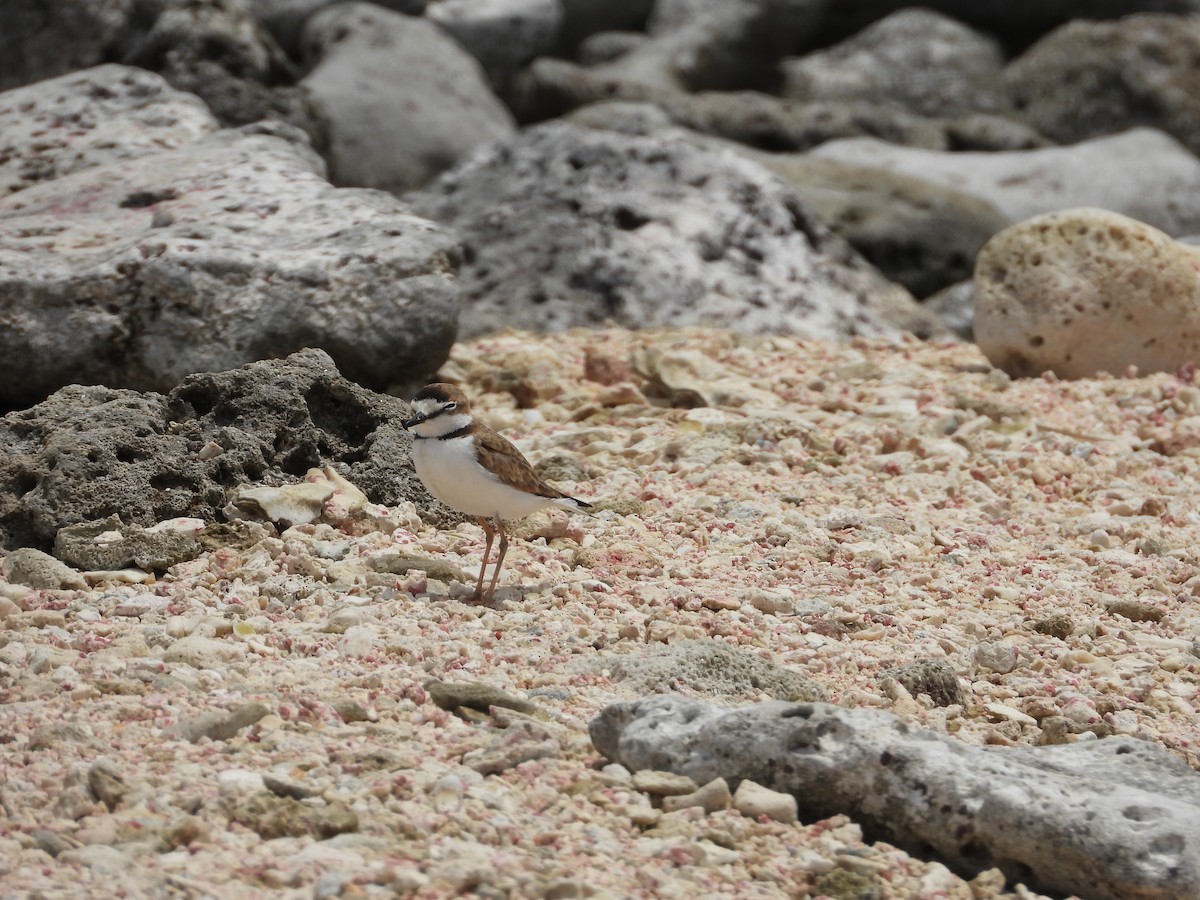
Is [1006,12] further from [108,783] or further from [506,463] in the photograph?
[108,783]

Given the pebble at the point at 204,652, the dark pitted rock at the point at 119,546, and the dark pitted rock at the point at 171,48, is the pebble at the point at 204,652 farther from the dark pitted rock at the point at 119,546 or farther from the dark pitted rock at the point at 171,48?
the dark pitted rock at the point at 171,48

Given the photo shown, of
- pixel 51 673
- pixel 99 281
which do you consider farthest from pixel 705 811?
pixel 99 281

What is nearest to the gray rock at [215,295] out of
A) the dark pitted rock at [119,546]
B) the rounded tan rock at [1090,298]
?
the dark pitted rock at [119,546]

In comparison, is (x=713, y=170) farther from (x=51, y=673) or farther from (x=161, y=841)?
(x=161, y=841)

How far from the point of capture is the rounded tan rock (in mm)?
10008

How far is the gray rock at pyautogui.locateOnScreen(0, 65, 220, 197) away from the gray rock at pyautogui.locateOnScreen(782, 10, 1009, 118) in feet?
41.9

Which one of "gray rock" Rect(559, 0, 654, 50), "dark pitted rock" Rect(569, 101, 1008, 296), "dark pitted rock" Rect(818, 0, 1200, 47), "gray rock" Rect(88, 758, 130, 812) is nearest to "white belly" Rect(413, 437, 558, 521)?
"gray rock" Rect(88, 758, 130, 812)

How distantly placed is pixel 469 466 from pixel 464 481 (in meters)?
0.06

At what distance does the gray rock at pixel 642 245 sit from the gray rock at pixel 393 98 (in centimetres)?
274

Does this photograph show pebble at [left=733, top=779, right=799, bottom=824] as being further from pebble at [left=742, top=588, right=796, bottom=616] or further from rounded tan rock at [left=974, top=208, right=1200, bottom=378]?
rounded tan rock at [left=974, top=208, right=1200, bottom=378]

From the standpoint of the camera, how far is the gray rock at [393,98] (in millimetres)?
14930

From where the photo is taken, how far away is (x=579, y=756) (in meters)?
4.66

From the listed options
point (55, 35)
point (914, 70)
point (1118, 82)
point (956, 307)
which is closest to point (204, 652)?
point (956, 307)

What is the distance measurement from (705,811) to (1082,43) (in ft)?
61.5
